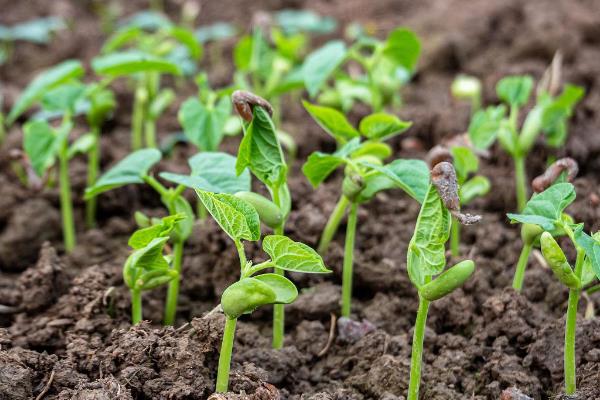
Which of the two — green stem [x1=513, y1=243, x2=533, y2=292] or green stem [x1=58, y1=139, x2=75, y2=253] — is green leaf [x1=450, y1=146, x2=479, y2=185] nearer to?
green stem [x1=513, y1=243, x2=533, y2=292]

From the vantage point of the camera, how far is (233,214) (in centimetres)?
122

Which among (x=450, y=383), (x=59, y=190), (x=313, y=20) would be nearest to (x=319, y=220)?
(x=450, y=383)

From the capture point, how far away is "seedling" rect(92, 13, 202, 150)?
192cm

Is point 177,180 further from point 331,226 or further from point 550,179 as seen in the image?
point 550,179

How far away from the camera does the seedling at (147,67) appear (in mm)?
1922

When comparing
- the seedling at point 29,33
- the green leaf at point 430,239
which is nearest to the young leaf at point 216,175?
the green leaf at point 430,239

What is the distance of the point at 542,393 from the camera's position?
1.38m

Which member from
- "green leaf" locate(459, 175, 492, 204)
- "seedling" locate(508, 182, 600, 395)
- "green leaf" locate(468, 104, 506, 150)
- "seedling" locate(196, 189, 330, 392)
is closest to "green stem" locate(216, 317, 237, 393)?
"seedling" locate(196, 189, 330, 392)

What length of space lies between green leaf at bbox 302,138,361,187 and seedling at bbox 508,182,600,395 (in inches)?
13.3

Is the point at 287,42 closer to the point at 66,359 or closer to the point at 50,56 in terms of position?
the point at 50,56

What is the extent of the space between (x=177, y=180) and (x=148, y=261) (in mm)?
152

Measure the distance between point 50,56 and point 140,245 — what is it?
202 centimetres

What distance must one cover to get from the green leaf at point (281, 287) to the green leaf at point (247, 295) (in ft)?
0.11

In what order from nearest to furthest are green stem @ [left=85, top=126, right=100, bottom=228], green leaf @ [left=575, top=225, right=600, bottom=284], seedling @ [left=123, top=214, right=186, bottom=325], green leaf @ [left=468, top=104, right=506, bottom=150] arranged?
green leaf @ [left=575, top=225, right=600, bottom=284] < seedling @ [left=123, top=214, right=186, bottom=325] < green leaf @ [left=468, top=104, right=506, bottom=150] < green stem @ [left=85, top=126, right=100, bottom=228]
